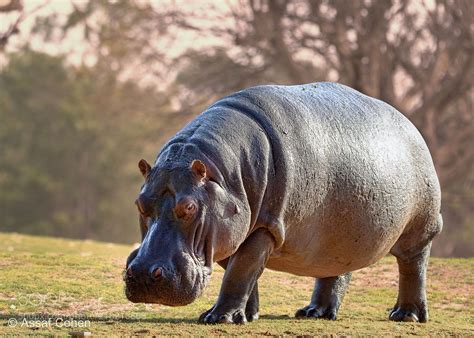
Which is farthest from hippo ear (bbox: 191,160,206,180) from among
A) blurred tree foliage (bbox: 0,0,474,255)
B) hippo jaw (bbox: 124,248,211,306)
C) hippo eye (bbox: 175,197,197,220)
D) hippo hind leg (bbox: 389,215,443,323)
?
blurred tree foliage (bbox: 0,0,474,255)

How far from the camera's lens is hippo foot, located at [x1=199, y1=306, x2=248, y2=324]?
238 inches

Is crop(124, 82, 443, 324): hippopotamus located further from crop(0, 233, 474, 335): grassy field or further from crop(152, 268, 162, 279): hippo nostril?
crop(0, 233, 474, 335): grassy field

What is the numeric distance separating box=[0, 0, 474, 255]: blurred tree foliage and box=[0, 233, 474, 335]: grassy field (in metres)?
11.1

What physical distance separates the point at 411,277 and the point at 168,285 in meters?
2.69

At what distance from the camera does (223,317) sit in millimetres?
6055

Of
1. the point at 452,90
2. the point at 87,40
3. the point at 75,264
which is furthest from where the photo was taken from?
the point at 87,40

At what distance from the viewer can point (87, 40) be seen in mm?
27266

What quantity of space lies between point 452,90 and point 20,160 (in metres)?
22.2

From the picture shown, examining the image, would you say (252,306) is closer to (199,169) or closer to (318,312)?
(318,312)

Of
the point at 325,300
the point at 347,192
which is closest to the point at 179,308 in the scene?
the point at 325,300

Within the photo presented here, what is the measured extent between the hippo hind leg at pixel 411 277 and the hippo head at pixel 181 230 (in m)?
2.02

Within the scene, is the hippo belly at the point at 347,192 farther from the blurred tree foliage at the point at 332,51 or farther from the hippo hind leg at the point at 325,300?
the blurred tree foliage at the point at 332,51

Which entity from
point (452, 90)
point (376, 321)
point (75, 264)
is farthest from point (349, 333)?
point (452, 90)

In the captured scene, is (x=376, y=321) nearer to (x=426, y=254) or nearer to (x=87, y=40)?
(x=426, y=254)
